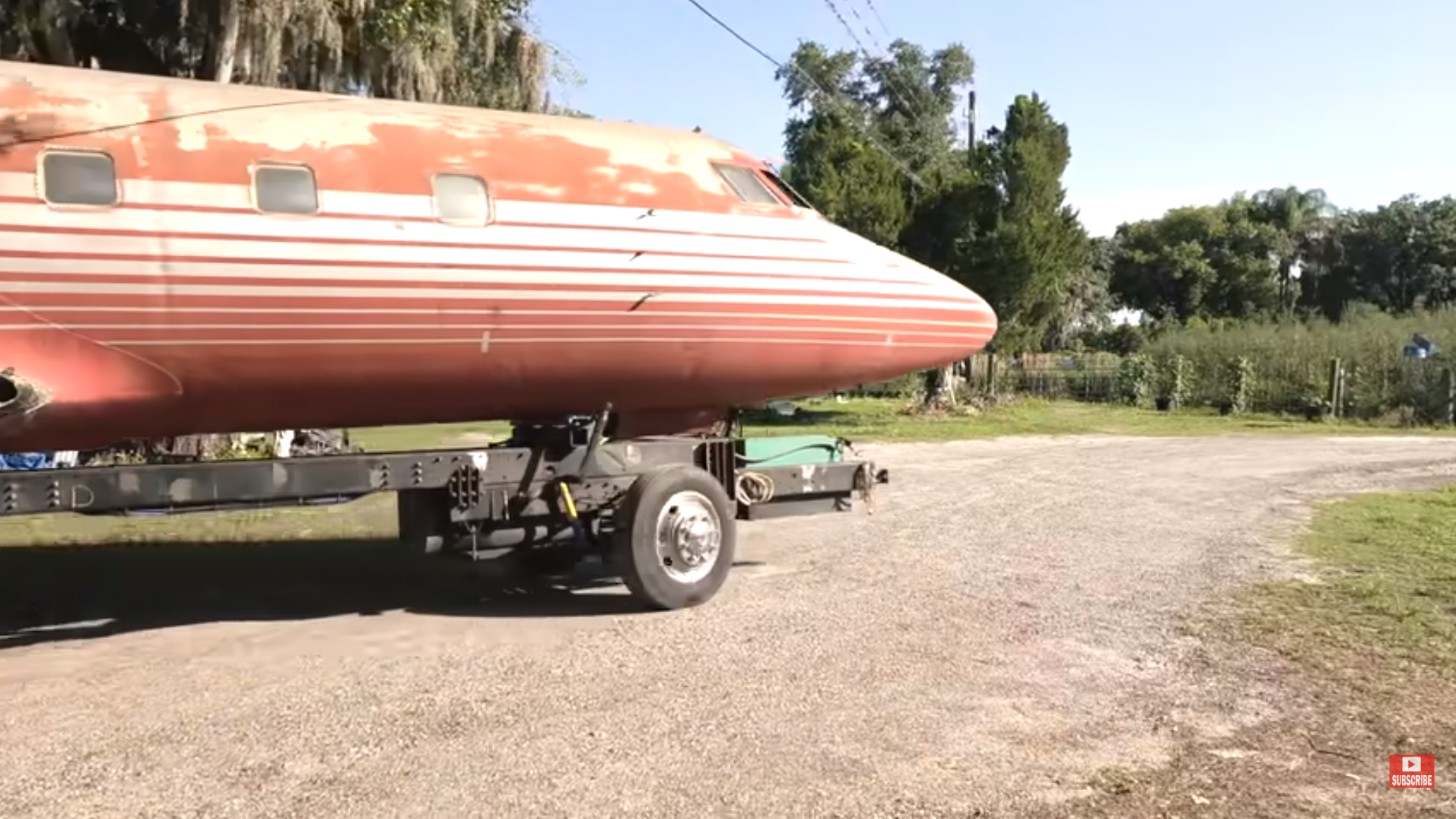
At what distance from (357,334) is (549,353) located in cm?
134

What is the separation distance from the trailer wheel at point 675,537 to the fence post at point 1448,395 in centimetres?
2826

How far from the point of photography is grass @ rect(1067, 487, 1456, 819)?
16.9ft

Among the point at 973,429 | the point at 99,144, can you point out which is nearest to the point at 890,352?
the point at 99,144

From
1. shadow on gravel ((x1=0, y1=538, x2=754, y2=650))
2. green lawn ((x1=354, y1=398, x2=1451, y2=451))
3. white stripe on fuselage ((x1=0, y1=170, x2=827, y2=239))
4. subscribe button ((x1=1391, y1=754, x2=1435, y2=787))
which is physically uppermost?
white stripe on fuselage ((x1=0, y1=170, x2=827, y2=239))

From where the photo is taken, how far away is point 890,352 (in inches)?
390

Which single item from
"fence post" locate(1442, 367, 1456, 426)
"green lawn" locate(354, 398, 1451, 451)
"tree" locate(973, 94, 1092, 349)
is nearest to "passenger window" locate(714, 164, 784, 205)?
"green lawn" locate(354, 398, 1451, 451)

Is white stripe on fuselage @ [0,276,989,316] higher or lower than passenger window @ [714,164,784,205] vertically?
lower

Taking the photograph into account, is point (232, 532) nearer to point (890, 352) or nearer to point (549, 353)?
point (549, 353)

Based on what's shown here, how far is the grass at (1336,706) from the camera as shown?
5137mm

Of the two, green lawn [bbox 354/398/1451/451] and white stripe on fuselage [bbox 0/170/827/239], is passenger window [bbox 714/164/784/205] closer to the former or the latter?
white stripe on fuselage [bbox 0/170/827/239]

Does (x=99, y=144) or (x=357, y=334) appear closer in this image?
(x=99, y=144)

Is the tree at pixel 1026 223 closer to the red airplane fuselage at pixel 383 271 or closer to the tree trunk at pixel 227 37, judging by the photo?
the tree trunk at pixel 227 37

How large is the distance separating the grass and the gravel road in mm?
255

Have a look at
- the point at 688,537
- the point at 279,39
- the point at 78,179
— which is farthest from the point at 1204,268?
the point at 78,179
